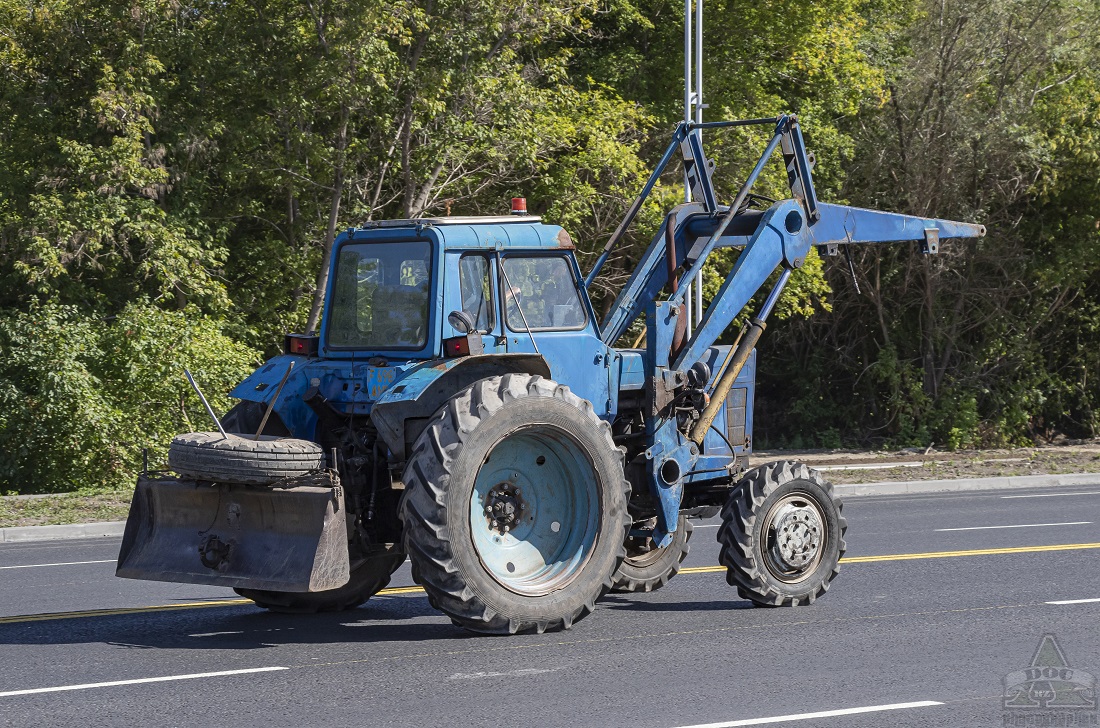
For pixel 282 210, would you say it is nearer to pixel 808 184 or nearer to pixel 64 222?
pixel 64 222

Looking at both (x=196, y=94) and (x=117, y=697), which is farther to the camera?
(x=196, y=94)

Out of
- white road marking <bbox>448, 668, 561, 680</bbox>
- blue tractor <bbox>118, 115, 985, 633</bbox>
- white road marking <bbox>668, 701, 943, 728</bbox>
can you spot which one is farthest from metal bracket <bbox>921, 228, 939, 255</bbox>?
white road marking <bbox>448, 668, 561, 680</bbox>

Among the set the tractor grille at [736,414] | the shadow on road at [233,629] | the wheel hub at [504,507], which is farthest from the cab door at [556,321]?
the shadow on road at [233,629]

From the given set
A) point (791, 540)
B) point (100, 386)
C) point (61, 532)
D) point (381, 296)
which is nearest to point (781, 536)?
point (791, 540)

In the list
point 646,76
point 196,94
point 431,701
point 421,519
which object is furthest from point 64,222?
point 431,701

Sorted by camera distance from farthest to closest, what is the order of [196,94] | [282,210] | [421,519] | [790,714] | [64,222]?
[282,210] < [196,94] < [64,222] < [421,519] < [790,714]

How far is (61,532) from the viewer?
15.0 m

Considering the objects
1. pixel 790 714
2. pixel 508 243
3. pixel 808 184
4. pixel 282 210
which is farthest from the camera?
pixel 282 210

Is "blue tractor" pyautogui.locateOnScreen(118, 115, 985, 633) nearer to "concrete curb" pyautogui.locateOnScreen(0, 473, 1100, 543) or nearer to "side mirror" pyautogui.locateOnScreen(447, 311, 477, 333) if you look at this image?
"side mirror" pyautogui.locateOnScreen(447, 311, 477, 333)

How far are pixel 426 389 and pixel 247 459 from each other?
46.9 inches

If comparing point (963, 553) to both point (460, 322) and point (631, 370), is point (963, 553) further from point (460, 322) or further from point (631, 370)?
point (460, 322)

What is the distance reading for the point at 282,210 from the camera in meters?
22.3

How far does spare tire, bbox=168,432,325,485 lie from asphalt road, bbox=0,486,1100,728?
1071 mm

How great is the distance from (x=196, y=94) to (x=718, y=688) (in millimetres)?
16368
